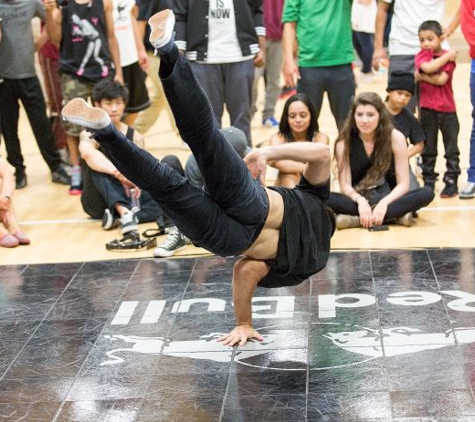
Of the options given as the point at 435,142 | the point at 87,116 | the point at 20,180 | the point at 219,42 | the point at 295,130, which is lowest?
the point at 20,180

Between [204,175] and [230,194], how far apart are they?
5.4 inches

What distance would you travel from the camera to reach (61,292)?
5719 millimetres

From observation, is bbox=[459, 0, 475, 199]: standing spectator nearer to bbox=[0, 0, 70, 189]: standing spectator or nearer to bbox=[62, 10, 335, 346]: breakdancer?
bbox=[62, 10, 335, 346]: breakdancer

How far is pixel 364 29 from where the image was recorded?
1106cm

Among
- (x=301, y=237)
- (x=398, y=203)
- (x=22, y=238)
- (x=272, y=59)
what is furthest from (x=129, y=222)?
(x=272, y=59)

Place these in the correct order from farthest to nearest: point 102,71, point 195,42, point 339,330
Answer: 1. point 102,71
2. point 195,42
3. point 339,330

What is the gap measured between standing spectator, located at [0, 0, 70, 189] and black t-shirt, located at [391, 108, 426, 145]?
2.70 meters

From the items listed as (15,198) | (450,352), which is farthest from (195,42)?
(450,352)

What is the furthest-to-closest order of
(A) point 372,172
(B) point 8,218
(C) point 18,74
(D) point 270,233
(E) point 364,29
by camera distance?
(E) point 364,29
(C) point 18,74
(B) point 8,218
(A) point 372,172
(D) point 270,233

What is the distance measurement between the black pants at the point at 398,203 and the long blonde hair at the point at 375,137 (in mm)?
160

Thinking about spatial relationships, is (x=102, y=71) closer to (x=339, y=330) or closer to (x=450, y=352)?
(x=339, y=330)

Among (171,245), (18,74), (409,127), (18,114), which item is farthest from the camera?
(18,114)

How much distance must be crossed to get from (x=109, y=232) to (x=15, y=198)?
128 centimetres

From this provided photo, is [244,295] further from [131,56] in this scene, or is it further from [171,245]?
[131,56]
